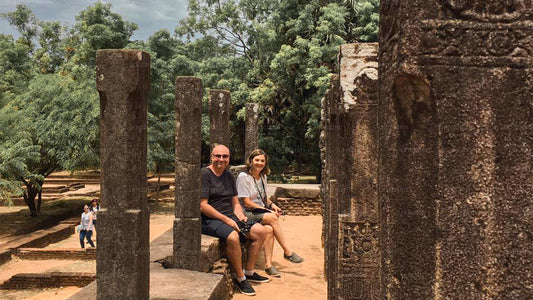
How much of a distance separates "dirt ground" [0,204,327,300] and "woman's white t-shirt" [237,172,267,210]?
123cm

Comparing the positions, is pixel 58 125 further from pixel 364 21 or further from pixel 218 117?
pixel 364 21

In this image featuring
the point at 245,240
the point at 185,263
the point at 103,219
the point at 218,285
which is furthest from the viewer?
the point at 245,240

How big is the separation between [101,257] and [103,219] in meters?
0.30

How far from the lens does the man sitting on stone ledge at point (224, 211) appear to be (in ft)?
17.9

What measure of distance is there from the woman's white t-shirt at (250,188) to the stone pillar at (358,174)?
255cm

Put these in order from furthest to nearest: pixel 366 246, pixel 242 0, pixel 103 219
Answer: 1. pixel 242 0
2. pixel 366 246
3. pixel 103 219

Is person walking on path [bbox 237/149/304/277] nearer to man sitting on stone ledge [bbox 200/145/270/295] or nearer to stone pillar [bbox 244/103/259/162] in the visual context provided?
man sitting on stone ledge [bbox 200/145/270/295]

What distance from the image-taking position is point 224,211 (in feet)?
18.5

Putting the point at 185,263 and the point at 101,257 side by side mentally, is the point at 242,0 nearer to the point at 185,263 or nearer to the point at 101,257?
the point at 185,263

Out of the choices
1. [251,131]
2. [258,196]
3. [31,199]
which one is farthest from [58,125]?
[258,196]

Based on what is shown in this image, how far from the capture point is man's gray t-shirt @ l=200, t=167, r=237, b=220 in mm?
5473

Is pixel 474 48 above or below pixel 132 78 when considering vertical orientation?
below

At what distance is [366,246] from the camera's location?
150 inches

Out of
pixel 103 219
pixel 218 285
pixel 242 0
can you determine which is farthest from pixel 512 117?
pixel 242 0
